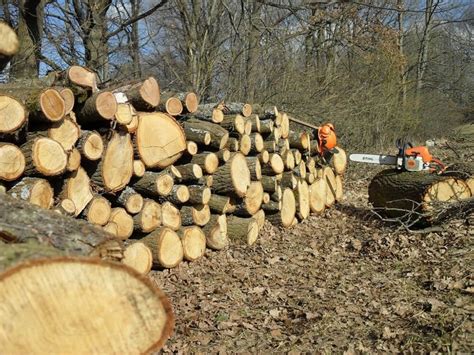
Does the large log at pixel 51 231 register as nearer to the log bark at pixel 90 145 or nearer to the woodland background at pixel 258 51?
the log bark at pixel 90 145

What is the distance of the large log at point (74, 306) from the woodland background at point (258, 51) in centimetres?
621

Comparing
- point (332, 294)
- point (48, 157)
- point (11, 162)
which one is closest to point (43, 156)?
point (48, 157)

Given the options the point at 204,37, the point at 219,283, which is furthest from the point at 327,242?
the point at 204,37

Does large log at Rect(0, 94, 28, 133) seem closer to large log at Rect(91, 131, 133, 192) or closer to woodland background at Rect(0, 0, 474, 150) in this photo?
large log at Rect(91, 131, 133, 192)

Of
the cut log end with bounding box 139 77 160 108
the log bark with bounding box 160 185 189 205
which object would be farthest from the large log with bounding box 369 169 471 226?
the cut log end with bounding box 139 77 160 108

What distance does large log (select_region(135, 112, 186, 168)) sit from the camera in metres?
5.16

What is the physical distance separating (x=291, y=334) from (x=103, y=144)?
245 centimetres

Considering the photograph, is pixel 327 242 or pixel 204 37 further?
pixel 204 37

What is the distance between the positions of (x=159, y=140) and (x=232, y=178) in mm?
1234

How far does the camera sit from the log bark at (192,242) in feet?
18.6

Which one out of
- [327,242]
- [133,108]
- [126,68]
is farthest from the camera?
[126,68]

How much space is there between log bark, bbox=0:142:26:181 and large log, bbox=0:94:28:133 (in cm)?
14

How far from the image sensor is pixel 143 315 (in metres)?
1.98

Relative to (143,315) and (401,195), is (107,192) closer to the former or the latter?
(143,315)
